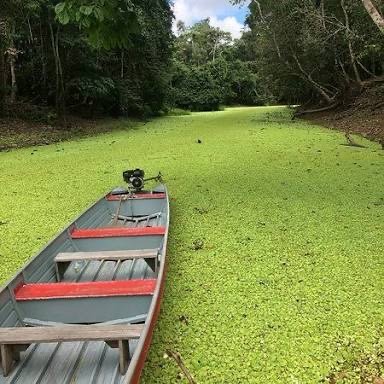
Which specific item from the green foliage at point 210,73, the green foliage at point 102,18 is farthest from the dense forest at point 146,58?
the green foliage at point 210,73

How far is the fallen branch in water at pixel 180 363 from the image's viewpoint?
1.88m

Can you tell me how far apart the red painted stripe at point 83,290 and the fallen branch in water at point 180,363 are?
0.29m

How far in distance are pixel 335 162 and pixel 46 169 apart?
4339 mm

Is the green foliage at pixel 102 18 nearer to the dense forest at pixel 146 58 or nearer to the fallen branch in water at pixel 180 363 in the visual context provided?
the fallen branch in water at pixel 180 363

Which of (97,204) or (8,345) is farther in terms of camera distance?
(97,204)

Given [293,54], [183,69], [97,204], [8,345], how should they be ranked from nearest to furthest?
[8,345] < [97,204] < [293,54] < [183,69]

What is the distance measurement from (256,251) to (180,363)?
1402mm

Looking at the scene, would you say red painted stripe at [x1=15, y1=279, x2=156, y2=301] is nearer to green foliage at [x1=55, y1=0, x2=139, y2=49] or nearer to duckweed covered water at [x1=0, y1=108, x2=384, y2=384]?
duckweed covered water at [x1=0, y1=108, x2=384, y2=384]

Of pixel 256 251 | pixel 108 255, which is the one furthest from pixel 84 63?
pixel 108 255

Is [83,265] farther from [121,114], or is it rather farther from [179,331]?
[121,114]

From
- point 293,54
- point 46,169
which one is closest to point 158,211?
point 46,169

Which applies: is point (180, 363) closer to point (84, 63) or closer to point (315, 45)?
Result: point (315, 45)

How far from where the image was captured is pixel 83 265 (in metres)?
2.96

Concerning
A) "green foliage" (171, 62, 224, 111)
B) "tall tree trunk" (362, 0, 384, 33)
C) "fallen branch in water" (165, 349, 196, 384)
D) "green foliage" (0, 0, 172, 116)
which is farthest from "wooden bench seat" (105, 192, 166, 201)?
"green foliage" (171, 62, 224, 111)
